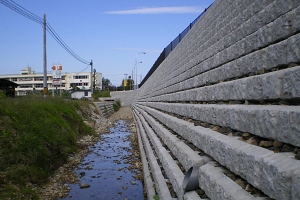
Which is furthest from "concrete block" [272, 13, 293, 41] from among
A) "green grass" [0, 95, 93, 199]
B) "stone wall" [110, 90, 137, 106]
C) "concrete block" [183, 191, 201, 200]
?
"stone wall" [110, 90, 137, 106]

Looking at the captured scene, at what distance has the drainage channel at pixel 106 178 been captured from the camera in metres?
7.00

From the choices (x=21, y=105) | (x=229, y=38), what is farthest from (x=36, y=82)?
(x=229, y=38)

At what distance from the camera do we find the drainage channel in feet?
23.0

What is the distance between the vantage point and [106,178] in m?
8.38

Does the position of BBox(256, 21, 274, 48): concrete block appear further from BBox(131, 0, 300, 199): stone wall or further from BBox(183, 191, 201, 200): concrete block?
BBox(183, 191, 201, 200): concrete block

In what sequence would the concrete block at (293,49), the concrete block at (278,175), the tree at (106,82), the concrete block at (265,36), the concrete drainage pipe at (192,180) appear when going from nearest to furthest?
the concrete block at (278,175) → the concrete block at (293,49) → the concrete block at (265,36) → the concrete drainage pipe at (192,180) → the tree at (106,82)

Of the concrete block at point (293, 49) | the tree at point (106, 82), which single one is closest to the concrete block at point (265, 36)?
the concrete block at point (293, 49)

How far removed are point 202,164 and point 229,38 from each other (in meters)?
2.43

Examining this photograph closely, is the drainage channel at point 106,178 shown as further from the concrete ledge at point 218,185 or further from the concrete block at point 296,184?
the concrete block at point 296,184

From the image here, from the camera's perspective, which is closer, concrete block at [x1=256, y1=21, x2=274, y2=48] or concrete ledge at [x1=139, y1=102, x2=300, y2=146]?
concrete ledge at [x1=139, y1=102, x2=300, y2=146]

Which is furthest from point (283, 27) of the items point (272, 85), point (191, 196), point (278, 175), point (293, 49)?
point (191, 196)

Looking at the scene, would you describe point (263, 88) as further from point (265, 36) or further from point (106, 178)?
point (106, 178)

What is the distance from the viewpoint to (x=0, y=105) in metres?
9.01

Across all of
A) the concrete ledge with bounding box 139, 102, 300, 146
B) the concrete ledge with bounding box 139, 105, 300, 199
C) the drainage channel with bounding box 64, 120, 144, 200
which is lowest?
the drainage channel with bounding box 64, 120, 144, 200
